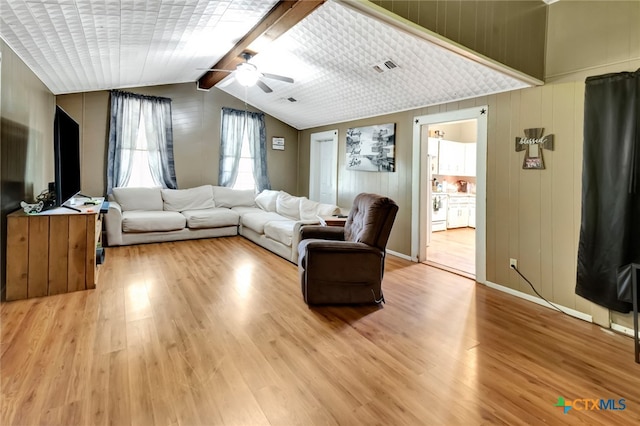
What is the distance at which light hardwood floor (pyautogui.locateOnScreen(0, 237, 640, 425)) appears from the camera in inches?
63.5

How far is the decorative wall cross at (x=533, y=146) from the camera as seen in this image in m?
3.05

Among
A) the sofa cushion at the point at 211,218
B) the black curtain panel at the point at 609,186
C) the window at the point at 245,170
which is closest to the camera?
the black curtain panel at the point at 609,186

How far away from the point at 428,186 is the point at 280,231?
7.12ft

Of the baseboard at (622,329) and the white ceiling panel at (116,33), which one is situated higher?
the white ceiling panel at (116,33)

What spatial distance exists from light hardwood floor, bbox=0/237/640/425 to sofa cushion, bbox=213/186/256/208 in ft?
9.89

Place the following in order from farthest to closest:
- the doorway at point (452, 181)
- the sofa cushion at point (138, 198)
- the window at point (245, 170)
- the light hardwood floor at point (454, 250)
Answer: the doorway at point (452, 181)
the window at point (245, 170)
the sofa cushion at point (138, 198)
the light hardwood floor at point (454, 250)

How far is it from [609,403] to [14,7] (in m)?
4.42

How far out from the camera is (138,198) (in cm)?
538

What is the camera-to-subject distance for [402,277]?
3.79 m

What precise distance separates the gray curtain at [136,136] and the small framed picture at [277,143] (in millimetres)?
2031

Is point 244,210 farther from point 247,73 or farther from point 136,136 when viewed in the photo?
point 247,73

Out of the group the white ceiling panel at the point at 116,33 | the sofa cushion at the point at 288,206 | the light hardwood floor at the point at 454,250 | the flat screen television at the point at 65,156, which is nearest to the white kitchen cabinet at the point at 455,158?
the light hardwood floor at the point at 454,250

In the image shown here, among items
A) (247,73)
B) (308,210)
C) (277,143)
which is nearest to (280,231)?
(308,210)

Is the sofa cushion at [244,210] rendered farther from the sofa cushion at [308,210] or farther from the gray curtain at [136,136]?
the sofa cushion at [308,210]
